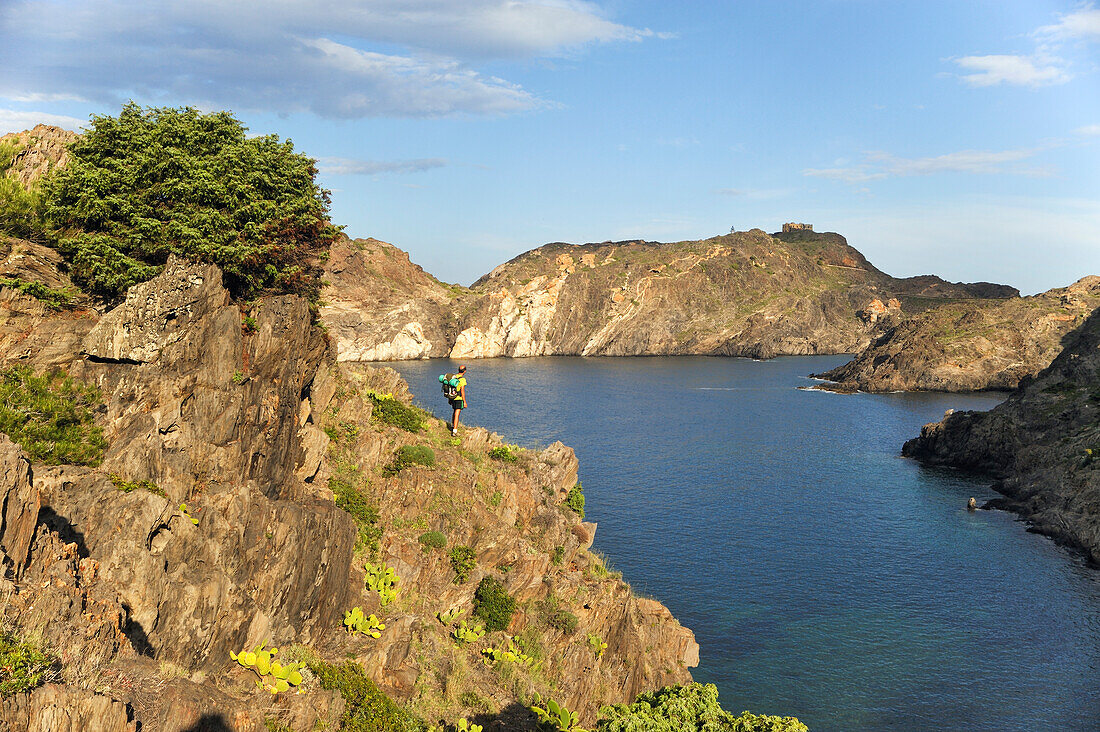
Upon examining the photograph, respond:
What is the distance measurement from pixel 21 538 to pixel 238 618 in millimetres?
7588

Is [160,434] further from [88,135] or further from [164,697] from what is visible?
[88,135]

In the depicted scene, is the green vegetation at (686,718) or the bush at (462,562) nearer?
the green vegetation at (686,718)

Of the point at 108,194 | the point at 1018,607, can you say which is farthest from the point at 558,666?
the point at 1018,607

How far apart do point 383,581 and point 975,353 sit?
7673 inches

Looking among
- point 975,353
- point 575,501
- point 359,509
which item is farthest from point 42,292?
point 975,353

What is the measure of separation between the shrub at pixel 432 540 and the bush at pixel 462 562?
38.1 inches

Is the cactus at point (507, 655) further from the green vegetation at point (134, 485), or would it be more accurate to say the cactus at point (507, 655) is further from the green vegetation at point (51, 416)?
the green vegetation at point (51, 416)

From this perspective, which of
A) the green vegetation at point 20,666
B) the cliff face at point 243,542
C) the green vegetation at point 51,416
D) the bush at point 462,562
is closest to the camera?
the green vegetation at point 20,666

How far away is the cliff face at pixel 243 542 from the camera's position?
16.8 meters

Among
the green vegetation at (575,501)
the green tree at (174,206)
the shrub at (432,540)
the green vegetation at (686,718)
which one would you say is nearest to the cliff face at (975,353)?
the green vegetation at (575,501)

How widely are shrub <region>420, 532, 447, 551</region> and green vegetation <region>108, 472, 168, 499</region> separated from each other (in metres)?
15.3

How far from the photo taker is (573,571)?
42.3 meters

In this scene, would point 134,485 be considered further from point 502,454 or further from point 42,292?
point 502,454

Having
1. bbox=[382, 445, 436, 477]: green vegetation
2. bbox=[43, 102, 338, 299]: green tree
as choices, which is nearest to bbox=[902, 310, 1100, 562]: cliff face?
bbox=[382, 445, 436, 477]: green vegetation
